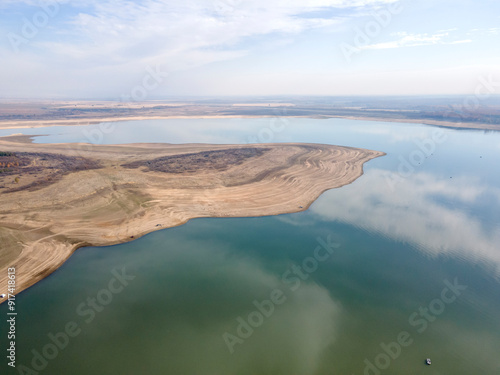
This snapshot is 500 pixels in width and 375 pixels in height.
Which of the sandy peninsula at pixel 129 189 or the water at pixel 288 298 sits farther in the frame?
the sandy peninsula at pixel 129 189

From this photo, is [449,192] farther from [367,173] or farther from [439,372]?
[439,372]

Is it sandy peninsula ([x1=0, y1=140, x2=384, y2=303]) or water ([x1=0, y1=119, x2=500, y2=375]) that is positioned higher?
sandy peninsula ([x1=0, y1=140, x2=384, y2=303])

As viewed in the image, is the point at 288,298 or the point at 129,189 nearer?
the point at 288,298

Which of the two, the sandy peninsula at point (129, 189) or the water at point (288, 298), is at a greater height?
the sandy peninsula at point (129, 189)

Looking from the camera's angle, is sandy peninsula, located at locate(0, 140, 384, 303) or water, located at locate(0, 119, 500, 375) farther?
sandy peninsula, located at locate(0, 140, 384, 303)
